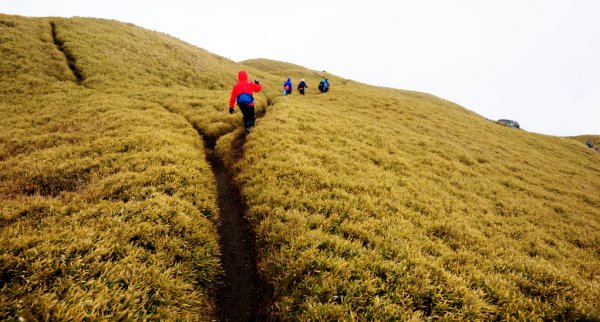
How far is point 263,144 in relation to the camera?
43.1ft

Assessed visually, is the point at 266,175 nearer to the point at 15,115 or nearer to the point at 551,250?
the point at 551,250

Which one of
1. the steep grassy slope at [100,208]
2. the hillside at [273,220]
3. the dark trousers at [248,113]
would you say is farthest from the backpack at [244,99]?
the steep grassy slope at [100,208]

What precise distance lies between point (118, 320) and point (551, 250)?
12991mm

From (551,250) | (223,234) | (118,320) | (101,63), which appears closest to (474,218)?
(551,250)

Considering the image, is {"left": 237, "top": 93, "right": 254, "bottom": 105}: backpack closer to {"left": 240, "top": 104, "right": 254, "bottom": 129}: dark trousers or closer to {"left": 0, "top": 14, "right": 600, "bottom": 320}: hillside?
{"left": 240, "top": 104, "right": 254, "bottom": 129}: dark trousers

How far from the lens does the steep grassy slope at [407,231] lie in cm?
546

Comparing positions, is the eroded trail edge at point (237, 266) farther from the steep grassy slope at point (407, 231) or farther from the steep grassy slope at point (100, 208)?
the steep grassy slope at point (407, 231)

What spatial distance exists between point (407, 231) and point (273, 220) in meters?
4.13

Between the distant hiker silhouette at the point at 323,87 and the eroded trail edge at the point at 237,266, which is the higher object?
the distant hiker silhouette at the point at 323,87

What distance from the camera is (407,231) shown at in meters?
7.65

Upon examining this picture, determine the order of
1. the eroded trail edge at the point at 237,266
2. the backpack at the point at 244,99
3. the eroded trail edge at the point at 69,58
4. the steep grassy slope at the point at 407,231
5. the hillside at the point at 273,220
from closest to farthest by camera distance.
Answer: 1. the hillside at the point at 273,220
2. the steep grassy slope at the point at 407,231
3. the eroded trail edge at the point at 237,266
4. the backpack at the point at 244,99
5. the eroded trail edge at the point at 69,58

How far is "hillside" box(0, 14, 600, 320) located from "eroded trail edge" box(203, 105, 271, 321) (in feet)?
0.25

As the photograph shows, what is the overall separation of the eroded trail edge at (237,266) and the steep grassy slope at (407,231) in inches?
20.4


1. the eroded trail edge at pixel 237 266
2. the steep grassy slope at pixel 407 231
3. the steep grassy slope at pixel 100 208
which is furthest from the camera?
the eroded trail edge at pixel 237 266
